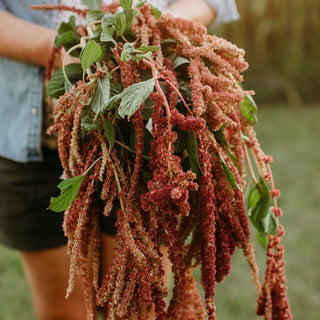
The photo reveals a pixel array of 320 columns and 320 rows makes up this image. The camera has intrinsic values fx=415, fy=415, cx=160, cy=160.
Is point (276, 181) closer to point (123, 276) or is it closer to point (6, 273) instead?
point (6, 273)

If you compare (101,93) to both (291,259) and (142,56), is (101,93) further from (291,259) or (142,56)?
(291,259)

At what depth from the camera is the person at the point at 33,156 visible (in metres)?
1.07

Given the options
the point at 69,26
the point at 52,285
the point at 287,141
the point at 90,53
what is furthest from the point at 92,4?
the point at 287,141

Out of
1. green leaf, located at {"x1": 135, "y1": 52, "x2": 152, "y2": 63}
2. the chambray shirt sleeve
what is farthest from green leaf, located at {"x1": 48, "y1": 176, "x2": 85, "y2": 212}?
the chambray shirt sleeve

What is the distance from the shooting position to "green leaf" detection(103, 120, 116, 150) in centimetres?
74

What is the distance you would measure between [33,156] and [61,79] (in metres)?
0.36

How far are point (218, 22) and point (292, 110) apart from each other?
3793mm

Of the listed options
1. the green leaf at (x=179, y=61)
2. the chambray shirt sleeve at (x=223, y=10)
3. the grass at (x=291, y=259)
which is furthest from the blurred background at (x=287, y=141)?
the green leaf at (x=179, y=61)

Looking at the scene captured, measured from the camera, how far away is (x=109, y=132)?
29.5 inches

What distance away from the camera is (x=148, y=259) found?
72 centimetres

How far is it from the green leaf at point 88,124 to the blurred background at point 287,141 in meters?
1.42

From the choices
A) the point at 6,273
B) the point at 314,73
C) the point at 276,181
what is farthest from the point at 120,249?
the point at 314,73

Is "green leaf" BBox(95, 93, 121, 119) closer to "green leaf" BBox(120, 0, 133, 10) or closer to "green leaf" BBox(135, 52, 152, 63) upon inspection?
"green leaf" BBox(135, 52, 152, 63)

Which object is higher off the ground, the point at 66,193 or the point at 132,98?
the point at 132,98
